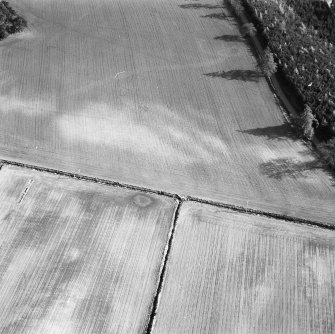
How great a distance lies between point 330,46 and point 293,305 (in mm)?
19299

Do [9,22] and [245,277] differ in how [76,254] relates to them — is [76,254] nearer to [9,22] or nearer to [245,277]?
[245,277]

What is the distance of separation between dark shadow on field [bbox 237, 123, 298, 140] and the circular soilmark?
7.25 metres

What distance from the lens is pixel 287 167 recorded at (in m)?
23.8

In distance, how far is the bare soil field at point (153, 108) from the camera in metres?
23.3

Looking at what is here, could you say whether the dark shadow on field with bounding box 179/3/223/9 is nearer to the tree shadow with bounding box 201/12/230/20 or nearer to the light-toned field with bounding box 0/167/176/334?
the tree shadow with bounding box 201/12/230/20

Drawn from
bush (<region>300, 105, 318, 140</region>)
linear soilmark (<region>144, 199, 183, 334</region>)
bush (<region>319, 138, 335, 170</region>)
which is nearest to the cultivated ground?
linear soilmark (<region>144, 199, 183, 334</region>)

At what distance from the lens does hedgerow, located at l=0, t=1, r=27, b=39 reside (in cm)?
3139

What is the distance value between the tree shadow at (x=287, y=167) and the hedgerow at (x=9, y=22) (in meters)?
20.3

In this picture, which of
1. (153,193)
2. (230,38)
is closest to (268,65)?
(230,38)

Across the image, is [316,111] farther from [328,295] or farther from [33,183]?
[33,183]

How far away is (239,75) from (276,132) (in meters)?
5.64

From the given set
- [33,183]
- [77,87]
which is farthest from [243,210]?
[77,87]

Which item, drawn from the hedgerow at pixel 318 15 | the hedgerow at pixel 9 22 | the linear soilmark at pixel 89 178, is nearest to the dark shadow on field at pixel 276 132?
the linear soilmark at pixel 89 178

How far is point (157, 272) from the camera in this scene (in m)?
19.5
